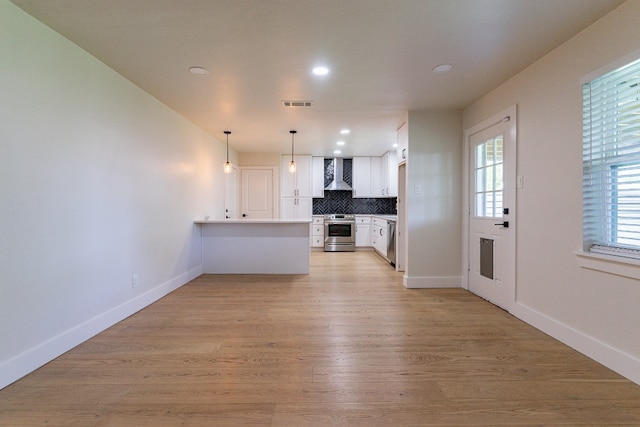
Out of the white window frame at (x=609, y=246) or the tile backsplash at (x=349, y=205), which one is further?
the tile backsplash at (x=349, y=205)

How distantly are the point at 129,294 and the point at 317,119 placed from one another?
3001 mm

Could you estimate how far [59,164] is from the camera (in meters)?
2.01

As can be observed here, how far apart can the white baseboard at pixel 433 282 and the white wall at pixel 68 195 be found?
3080 millimetres

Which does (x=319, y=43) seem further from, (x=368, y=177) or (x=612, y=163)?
(x=368, y=177)

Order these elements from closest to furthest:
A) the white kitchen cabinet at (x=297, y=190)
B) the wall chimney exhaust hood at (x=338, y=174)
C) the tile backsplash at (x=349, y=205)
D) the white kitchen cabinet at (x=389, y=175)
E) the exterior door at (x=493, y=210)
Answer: the exterior door at (x=493, y=210), the white kitchen cabinet at (x=389, y=175), the white kitchen cabinet at (x=297, y=190), the wall chimney exhaust hood at (x=338, y=174), the tile backsplash at (x=349, y=205)

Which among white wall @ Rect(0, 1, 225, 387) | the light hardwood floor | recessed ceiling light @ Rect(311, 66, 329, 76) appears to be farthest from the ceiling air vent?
the light hardwood floor

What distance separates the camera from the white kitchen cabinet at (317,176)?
266 inches

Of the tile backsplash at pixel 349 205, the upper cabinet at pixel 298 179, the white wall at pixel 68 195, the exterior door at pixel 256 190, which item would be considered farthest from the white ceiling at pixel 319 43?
the tile backsplash at pixel 349 205

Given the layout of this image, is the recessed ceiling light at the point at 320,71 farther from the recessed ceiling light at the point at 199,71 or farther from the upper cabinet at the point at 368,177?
the upper cabinet at the point at 368,177

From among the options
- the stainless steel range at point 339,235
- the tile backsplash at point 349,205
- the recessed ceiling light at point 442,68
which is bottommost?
the stainless steel range at point 339,235

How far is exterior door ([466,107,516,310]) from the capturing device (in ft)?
9.14

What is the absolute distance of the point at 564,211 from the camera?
2180 millimetres

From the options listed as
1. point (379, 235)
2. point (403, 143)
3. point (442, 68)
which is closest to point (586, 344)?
point (442, 68)

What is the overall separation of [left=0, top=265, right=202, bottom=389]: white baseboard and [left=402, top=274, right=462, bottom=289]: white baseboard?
121 inches
